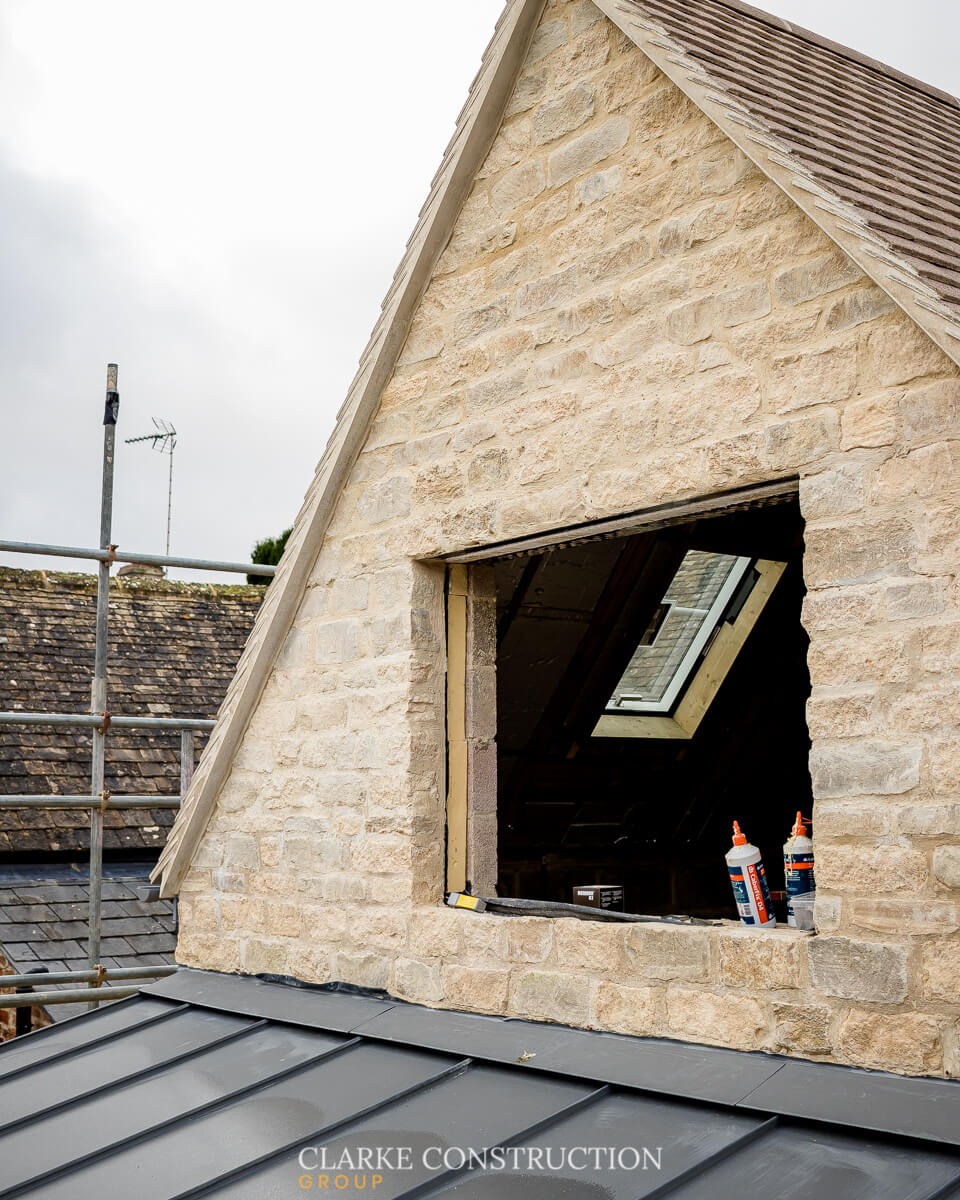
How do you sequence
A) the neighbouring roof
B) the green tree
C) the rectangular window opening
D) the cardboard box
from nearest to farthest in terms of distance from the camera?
the neighbouring roof → the cardboard box → the rectangular window opening → the green tree

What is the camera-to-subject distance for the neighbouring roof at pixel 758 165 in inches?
152

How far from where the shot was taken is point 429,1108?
4125 millimetres

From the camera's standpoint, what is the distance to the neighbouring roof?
3867 mm

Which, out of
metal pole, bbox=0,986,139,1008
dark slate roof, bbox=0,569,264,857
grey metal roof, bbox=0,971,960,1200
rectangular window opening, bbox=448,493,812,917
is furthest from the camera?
dark slate roof, bbox=0,569,264,857

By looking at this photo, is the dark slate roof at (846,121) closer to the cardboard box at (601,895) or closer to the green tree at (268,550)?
the cardboard box at (601,895)

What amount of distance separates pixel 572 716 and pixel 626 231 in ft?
10.7

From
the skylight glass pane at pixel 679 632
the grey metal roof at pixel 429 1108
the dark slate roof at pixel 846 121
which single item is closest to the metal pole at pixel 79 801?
the grey metal roof at pixel 429 1108

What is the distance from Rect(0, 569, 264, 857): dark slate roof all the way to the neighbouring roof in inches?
238

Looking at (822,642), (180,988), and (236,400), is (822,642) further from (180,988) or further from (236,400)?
(236,400)

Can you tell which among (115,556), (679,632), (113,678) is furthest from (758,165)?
(113,678)

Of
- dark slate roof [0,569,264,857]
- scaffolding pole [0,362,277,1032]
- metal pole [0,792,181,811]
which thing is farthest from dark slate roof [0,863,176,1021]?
metal pole [0,792,181,811]

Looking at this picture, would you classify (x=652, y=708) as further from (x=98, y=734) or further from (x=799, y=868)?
(x=799, y=868)

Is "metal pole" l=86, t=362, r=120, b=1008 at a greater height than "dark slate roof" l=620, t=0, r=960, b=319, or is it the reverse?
"dark slate roof" l=620, t=0, r=960, b=319

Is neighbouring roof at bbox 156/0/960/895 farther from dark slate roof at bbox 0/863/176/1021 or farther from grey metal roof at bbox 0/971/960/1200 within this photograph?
dark slate roof at bbox 0/863/176/1021
